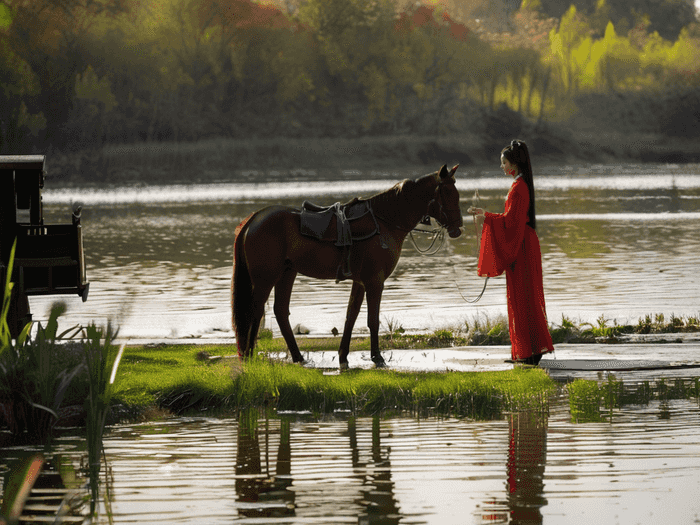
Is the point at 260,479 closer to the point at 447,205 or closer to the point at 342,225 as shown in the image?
the point at 342,225

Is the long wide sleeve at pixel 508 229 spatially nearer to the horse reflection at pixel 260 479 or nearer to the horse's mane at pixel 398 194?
the horse's mane at pixel 398 194

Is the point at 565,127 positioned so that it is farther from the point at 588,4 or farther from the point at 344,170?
the point at 588,4

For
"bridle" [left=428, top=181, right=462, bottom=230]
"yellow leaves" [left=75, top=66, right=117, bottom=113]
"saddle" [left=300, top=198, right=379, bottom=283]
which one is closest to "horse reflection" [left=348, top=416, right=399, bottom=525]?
"saddle" [left=300, top=198, right=379, bottom=283]

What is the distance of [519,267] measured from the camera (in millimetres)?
10273

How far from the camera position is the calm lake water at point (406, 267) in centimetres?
1570

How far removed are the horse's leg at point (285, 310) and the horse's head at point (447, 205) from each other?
141 cm

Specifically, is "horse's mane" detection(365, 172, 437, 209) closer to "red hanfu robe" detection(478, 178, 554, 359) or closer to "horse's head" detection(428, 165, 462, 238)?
"horse's head" detection(428, 165, 462, 238)

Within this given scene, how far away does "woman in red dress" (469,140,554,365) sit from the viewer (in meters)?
10.2

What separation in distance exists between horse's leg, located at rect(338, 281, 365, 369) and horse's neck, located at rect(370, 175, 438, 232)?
0.70 metres

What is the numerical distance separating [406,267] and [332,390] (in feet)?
52.0

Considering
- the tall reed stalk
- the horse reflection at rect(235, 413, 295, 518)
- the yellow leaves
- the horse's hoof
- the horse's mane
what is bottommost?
the horse reflection at rect(235, 413, 295, 518)

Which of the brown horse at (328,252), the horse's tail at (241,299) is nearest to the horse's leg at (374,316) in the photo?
the brown horse at (328,252)

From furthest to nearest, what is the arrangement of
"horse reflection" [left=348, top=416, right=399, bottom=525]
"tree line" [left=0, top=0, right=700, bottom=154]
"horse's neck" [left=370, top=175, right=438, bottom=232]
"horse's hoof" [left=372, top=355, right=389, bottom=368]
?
"tree line" [left=0, top=0, right=700, bottom=154], "horse's neck" [left=370, top=175, right=438, bottom=232], "horse's hoof" [left=372, top=355, right=389, bottom=368], "horse reflection" [left=348, top=416, right=399, bottom=525]

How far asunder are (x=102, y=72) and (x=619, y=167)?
4075cm
